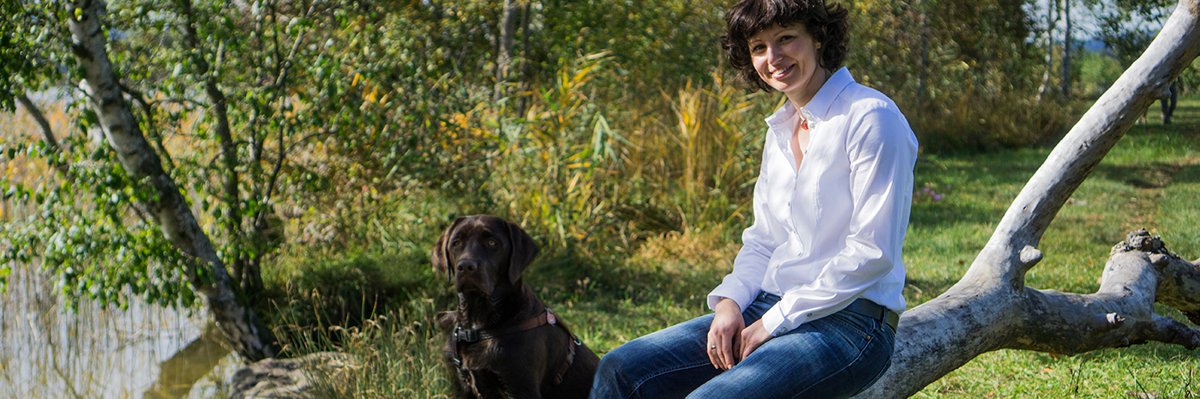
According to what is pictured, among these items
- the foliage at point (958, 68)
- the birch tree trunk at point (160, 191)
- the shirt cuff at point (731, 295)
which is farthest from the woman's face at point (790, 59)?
the foliage at point (958, 68)

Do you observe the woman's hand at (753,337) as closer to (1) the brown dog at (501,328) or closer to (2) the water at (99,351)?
(1) the brown dog at (501,328)

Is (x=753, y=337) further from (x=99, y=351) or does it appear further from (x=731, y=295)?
(x=99, y=351)

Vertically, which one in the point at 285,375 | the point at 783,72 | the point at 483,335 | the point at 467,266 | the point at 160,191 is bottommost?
the point at 285,375

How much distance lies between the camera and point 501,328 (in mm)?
3553

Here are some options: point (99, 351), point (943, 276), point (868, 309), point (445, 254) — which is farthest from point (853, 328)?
point (99, 351)

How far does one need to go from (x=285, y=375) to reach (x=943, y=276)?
4.21 meters

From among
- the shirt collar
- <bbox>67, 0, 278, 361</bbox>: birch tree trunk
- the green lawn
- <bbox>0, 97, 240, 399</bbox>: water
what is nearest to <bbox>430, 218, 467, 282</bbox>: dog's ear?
the green lawn

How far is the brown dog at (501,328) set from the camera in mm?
3490

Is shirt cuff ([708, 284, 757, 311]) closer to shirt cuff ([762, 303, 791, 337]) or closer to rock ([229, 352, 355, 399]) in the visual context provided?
shirt cuff ([762, 303, 791, 337])

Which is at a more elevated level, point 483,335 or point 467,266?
point 467,266

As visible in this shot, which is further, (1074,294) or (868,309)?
(1074,294)

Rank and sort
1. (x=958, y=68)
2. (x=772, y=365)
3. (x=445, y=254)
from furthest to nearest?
(x=958, y=68)
(x=445, y=254)
(x=772, y=365)

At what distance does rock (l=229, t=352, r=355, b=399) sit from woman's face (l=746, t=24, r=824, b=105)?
113 inches

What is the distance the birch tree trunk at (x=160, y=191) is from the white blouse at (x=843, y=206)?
380 centimetres
